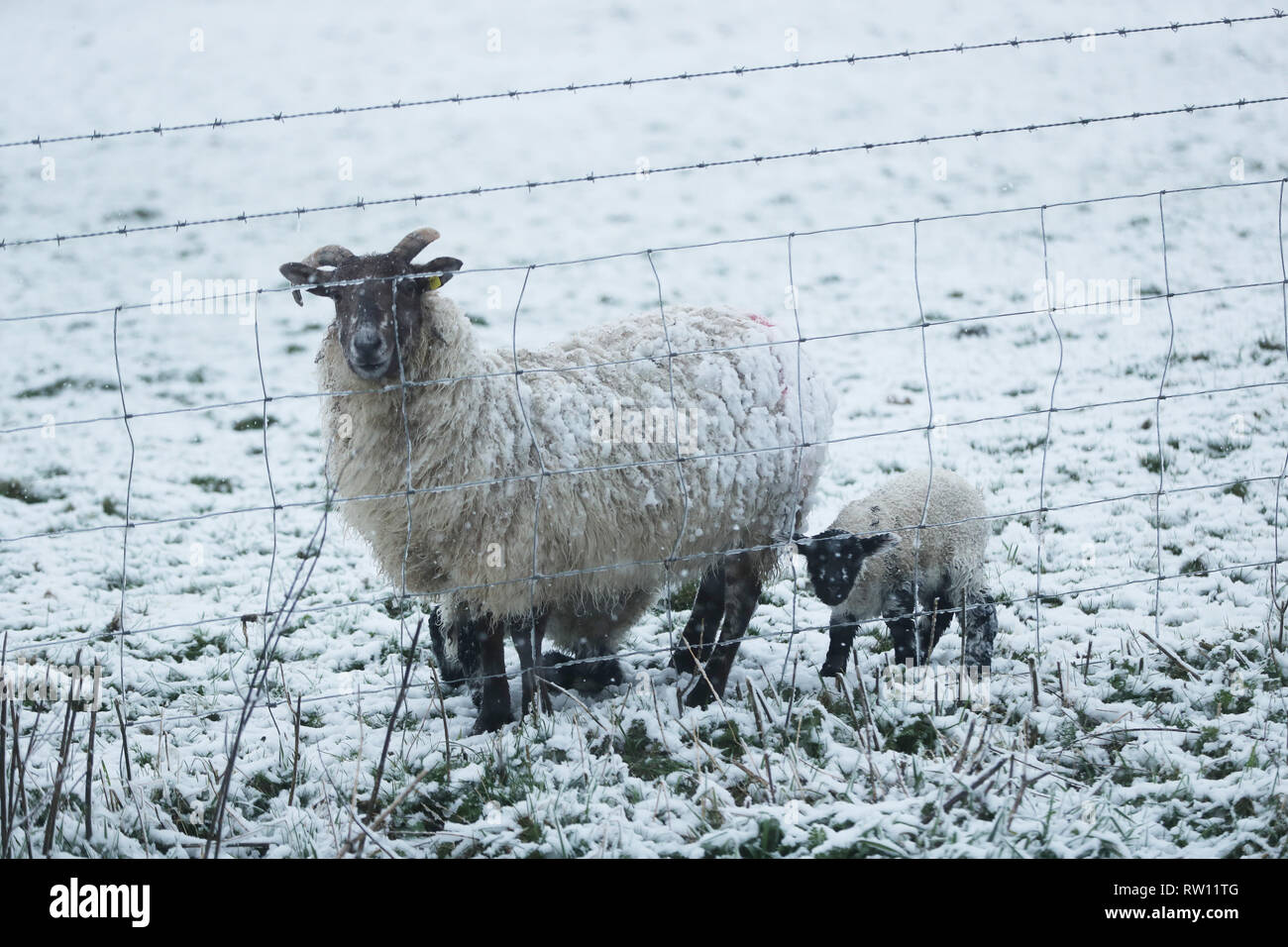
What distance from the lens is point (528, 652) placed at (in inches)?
158

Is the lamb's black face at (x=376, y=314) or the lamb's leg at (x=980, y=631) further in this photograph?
the lamb's leg at (x=980, y=631)

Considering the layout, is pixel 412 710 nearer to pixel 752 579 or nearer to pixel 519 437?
pixel 519 437

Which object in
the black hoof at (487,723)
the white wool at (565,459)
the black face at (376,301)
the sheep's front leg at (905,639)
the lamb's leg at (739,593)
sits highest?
the black face at (376,301)

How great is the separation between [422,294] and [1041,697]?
8.55 ft

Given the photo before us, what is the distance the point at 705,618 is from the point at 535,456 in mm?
1188

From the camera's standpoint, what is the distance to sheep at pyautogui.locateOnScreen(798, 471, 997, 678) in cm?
421

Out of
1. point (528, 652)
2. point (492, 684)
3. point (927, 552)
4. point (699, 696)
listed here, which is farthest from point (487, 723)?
point (927, 552)

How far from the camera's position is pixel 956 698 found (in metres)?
3.78

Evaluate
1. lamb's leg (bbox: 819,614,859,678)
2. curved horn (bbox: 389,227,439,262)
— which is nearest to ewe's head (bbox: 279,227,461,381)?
curved horn (bbox: 389,227,439,262)

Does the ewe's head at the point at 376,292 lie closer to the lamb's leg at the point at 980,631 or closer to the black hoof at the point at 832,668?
the black hoof at the point at 832,668

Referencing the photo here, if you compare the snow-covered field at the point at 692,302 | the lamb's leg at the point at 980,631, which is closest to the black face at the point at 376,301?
the snow-covered field at the point at 692,302

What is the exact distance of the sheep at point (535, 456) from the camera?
149 inches
